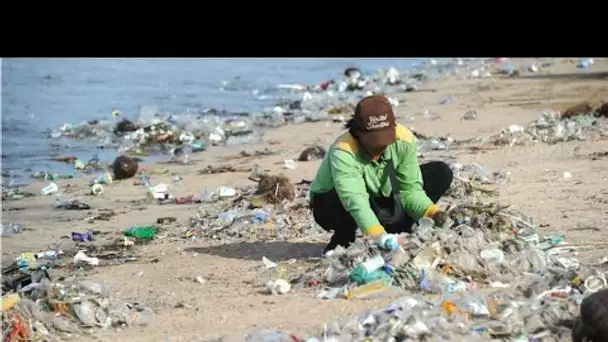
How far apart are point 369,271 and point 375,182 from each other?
777mm

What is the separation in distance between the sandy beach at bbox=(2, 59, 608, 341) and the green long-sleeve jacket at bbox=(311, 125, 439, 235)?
0.55m

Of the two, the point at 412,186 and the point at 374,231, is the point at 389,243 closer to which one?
the point at 374,231

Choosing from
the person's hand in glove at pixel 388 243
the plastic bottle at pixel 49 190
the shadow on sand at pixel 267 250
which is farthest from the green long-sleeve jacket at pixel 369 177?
the plastic bottle at pixel 49 190

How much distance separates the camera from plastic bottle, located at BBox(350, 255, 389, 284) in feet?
16.1

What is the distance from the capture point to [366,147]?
5363 mm

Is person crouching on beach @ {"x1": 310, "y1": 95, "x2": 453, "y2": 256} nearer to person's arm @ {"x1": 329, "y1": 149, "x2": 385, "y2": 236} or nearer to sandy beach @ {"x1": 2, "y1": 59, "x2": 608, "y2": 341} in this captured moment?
person's arm @ {"x1": 329, "y1": 149, "x2": 385, "y2": 236}

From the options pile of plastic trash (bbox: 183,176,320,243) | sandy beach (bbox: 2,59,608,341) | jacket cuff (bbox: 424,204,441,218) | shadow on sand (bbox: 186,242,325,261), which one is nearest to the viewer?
sandy beach (bbox: 2,59,608,341)

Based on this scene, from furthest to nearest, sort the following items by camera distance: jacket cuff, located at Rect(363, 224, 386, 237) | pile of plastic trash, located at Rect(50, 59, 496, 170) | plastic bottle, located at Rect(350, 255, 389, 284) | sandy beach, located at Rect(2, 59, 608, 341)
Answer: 1. pile of plastic trash, located at Rect(50, 59, 496, 170)
2. jacket cuff, located at Rect(363, 224, 386, 237)
3. plastic bottle, located at Rect(350, 255, 389, 284)
4. sandy beach, located at Rect(2, 59, 608, 341)

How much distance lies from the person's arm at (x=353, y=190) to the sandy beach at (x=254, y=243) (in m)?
0.54

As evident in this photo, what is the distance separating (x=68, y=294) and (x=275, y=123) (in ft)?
28.5

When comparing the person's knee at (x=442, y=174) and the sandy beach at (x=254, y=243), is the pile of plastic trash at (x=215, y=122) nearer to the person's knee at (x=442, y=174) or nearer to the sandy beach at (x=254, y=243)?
the sandy beach at (x=254, y=243)

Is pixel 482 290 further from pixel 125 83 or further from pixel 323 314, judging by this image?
pixel 125 83

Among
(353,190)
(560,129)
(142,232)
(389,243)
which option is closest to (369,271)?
(389,243)

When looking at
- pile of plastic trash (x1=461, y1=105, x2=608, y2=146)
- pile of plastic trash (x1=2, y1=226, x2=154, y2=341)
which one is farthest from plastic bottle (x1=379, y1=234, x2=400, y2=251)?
pile of plastic trash (x1=461, y1=105, x2=608, y2=146)
